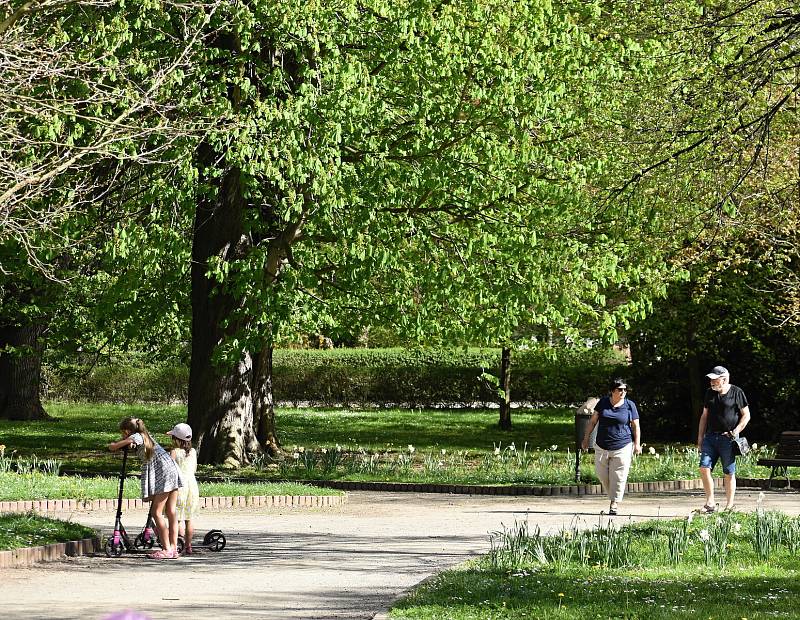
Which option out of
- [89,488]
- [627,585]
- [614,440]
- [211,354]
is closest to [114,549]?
[627,585]

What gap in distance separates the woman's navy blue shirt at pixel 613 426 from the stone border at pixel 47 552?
22.2 ft

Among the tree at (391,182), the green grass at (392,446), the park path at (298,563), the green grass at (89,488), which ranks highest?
the tree at (391,182)

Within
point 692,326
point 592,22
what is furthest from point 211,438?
point 692,326

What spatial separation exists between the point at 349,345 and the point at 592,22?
125 feet

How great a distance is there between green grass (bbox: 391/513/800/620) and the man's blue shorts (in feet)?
11.9

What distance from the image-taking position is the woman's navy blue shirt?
54.6 ft

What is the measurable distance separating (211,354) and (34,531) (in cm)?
945

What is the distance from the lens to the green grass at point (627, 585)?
8.88 meters

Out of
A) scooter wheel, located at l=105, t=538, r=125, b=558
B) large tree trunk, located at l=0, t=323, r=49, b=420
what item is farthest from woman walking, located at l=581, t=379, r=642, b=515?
large tree trunk, located at l=0, t=323, r=49, b=420

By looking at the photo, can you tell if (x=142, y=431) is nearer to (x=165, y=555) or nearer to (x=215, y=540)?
(x=165, y=555)

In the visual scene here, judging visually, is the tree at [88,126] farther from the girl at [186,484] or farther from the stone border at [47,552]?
the stone border at [47,552]

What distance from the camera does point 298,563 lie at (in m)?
12.1

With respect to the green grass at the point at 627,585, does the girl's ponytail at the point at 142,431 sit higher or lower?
higher

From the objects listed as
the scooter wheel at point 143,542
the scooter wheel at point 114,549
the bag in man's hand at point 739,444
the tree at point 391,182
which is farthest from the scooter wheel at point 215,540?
the tree at point 391,182
